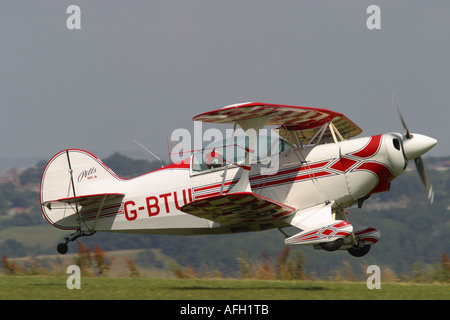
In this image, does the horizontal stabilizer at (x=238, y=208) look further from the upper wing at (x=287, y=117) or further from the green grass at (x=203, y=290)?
the upper wing at (x=287, y=117)

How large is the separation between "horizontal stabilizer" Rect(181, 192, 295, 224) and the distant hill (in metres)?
37.3

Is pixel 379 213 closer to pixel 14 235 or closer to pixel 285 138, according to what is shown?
pixel 14 235

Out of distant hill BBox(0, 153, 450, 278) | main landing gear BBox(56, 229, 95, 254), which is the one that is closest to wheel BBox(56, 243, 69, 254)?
main landing gear BBox(56, 229, 95, 254)

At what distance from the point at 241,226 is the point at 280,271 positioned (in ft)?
5.68

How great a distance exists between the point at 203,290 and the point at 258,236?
6371 cm

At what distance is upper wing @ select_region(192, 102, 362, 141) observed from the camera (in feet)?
35.0

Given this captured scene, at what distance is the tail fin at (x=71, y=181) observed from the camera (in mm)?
13758

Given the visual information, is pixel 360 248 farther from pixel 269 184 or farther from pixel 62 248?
pixel 62 248

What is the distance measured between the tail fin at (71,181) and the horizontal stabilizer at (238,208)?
3018mm

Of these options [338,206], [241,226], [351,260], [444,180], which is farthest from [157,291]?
[444,180]

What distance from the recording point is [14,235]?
68062mm

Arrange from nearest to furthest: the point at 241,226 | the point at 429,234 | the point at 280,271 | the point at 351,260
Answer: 1. the point at 241,226
2. the point at 280,271
3. the point at 351,260
4. the point at 429,234
